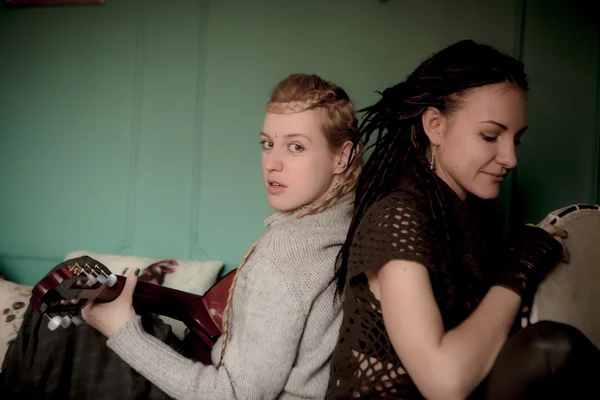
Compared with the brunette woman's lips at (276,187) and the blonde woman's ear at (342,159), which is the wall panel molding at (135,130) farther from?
the blonde woman's ear at (342,159)

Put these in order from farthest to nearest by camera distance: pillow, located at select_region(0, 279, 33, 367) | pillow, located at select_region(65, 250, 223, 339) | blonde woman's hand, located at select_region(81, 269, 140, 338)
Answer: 1. pillow, located at select_region(65, 250, 223, 339)
2. pillow, located at select_region(0, 279, 33, 367)
3. blonde woman's hand, located at select_region(81, 269, 140, 338)

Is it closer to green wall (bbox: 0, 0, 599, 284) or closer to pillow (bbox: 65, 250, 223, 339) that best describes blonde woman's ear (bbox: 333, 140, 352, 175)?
green wall (bbox: 0, 0, 599, 284)

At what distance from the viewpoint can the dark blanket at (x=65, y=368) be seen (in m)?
1.24

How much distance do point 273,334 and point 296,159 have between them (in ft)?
1.65

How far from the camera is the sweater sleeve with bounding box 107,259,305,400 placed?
107cm

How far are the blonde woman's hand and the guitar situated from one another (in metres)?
0.02

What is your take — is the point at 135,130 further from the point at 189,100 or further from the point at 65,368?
the point at 65,368

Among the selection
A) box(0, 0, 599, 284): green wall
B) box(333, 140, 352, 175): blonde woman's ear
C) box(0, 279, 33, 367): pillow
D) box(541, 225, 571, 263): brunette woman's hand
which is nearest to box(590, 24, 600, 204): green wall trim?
box(0, 0, 599, 284): green wall

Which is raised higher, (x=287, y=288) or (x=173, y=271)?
(x=287, y=288)

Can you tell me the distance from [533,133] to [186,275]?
66.2 inches

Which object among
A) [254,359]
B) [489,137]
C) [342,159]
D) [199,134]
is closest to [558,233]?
[489,137]

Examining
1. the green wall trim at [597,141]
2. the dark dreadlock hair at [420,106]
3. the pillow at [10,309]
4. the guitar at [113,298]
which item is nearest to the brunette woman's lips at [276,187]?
the dark dreadlock hair at [420,106]

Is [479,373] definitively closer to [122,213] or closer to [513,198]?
[513,198]

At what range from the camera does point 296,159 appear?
1.31 metres
